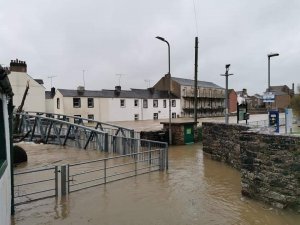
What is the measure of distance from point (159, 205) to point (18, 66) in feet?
105

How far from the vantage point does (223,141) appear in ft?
57.8

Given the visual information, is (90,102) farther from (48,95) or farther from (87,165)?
(87,165)

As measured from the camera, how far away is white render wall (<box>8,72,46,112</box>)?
36434 millimetres

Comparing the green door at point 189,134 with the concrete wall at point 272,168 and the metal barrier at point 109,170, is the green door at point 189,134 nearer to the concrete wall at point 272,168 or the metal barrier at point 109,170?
the metal barrier at point 109,170

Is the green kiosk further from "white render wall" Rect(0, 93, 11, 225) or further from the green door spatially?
"white render wall" Rect(0, 93, 11, 225)

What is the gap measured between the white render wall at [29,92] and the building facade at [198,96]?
25.2 metres

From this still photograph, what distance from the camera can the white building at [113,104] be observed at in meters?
43.6

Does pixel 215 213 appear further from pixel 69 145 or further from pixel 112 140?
pixel 69 145

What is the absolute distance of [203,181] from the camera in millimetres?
12930

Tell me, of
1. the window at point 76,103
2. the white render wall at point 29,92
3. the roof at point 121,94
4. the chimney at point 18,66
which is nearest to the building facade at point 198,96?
the roof at point 121,94

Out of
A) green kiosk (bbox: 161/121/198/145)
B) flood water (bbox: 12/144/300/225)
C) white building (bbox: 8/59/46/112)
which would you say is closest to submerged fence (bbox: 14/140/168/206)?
flood water (bbox: 12/144/300/225)

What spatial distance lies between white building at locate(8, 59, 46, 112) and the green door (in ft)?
58.9

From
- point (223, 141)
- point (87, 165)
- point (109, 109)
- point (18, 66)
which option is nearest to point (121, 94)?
point (109, 109)

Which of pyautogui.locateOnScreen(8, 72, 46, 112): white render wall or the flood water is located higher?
pyautogui.locateOnScreen(8, 72, 46, 112): white render wall
